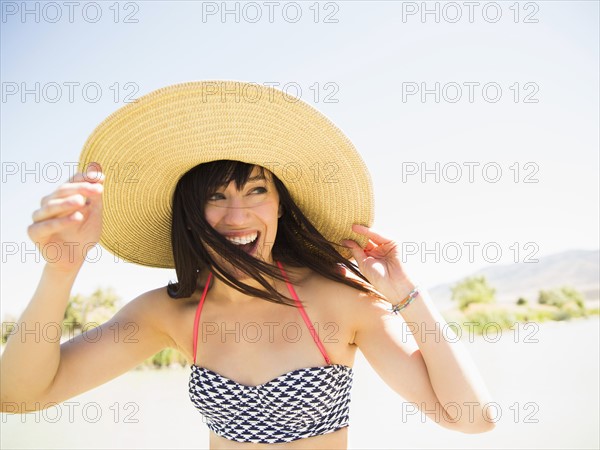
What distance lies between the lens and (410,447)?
607 cm

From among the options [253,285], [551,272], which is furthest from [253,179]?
[551,272]

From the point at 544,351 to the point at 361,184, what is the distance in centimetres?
844

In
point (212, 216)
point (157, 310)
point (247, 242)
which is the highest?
point (212, 216)

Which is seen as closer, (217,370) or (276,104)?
(276,104)

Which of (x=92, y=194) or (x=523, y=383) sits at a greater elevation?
(x=92, y=194)

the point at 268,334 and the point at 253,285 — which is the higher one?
the point at 253,285

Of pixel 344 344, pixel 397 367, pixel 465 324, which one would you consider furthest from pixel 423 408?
pixel 465 324

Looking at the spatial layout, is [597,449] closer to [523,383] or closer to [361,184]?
[523,383]

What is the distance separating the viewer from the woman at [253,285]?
209 centimetres

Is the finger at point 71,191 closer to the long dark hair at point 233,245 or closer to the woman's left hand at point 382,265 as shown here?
the long dark hair at point 233,245

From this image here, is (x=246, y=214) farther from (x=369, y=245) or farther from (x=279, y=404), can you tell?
(x=279, y=404)

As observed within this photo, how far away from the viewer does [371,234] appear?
7.96 feet

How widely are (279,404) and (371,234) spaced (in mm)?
854

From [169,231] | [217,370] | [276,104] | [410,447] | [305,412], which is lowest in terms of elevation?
[410,447]
